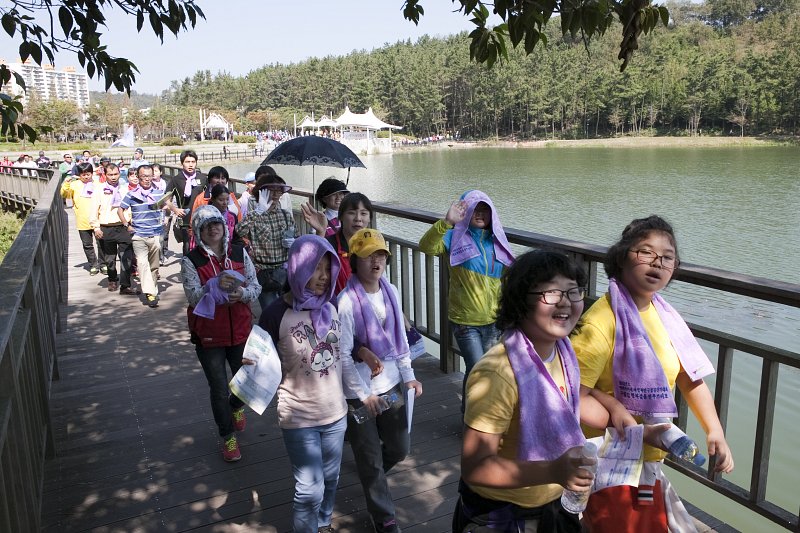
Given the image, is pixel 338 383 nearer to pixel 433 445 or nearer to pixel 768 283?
pixel 433 445

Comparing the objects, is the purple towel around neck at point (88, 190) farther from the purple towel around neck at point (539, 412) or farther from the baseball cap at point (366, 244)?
the purple towel around neck at point (539, 412)

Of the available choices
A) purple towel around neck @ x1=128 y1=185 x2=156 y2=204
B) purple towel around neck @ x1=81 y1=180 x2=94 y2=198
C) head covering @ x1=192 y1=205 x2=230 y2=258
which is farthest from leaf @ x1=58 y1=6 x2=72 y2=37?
purple towel around neck @ x1=81 y1=180 x2=94 y2=198

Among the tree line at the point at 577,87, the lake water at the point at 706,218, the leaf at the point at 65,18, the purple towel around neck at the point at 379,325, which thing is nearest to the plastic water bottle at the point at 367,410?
the purple towel around neck at the point at 379,325

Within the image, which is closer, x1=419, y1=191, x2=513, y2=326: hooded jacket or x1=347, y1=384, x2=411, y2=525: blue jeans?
x1=347, y1=384, x2=411, y2=525: blue jeans

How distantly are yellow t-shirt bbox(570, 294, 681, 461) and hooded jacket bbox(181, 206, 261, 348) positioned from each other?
86.0 inches

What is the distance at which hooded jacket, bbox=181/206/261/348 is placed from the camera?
388 cm

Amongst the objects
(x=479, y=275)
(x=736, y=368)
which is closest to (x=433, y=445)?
(x=479, y=275)

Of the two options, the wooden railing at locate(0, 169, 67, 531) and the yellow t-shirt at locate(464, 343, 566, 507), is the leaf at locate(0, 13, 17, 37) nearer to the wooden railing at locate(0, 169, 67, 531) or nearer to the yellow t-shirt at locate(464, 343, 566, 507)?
the wooden railing at locate(0, 169, 67, 531)

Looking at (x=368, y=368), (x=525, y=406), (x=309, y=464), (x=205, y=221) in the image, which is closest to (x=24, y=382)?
(x=205, y=221)

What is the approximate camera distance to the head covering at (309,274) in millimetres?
2832

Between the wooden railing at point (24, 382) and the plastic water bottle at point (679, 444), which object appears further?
the wooden railing at point (24, 382)

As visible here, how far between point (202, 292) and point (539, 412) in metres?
2.50

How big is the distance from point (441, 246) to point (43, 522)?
245cm

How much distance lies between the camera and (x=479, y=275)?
3818 millimetres
